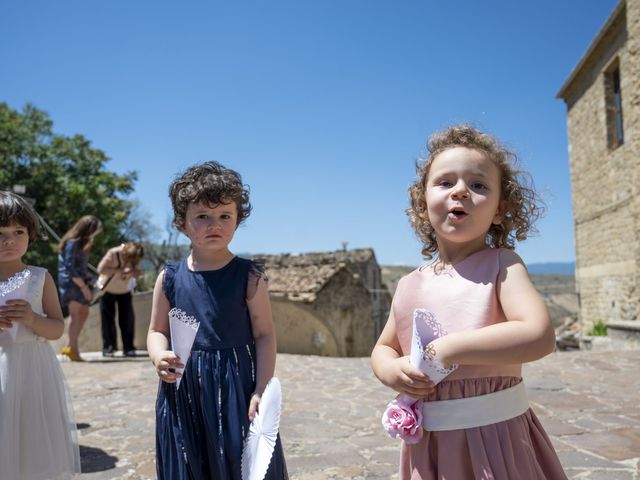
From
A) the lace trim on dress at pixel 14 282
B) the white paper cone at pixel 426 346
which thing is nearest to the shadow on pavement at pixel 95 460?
the lace trim on dress at pixel 14 282

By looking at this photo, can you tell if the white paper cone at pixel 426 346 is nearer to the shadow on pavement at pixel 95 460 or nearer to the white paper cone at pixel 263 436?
the white paper cone at pixel 263 436

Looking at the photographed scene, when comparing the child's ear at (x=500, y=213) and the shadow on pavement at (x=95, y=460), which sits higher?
the child's ear at (x=500, y=213)

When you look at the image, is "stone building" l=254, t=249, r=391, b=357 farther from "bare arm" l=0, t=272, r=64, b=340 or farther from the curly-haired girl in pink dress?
the curly-haired girl in pink dress

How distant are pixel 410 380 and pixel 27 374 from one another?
1918mm

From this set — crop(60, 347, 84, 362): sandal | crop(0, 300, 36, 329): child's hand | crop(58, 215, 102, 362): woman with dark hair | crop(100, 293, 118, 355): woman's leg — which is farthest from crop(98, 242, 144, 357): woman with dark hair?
crop(0, 300, 36, 329): child's hand

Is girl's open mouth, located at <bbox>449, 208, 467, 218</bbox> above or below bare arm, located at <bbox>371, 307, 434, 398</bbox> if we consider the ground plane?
above

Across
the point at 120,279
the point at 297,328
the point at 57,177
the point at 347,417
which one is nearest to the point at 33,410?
the point at 347,417

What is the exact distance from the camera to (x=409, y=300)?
1658 millimetres

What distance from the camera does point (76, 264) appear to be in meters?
7.02

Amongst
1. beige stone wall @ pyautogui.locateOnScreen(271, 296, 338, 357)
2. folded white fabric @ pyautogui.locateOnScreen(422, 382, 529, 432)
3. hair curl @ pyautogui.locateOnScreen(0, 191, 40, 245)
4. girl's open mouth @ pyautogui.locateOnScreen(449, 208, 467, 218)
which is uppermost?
hair curl @ pyautogui.locateOnScreen(0, 191, 40, 245)

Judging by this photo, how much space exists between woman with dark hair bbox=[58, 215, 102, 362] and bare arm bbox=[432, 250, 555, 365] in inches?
247

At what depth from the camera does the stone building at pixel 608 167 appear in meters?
11.2

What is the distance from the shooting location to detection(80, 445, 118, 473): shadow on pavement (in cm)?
351

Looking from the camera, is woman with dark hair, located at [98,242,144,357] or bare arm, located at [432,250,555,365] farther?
woman with dark hair, located at [98,242,144,357]
